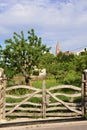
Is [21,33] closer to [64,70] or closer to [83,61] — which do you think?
[83,61]

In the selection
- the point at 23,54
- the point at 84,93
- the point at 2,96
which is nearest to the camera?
the point at 2,96

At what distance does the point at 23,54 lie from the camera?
2250 cm

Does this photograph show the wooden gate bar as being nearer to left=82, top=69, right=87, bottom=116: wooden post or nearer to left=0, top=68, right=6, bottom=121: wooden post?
left=0, top=68, right=6, bottom=121: wooden post

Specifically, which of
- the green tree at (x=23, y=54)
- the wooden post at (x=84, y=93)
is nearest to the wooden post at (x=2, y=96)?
the wooden post at (x=84, y=93)

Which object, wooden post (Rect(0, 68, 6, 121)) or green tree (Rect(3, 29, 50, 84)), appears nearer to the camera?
wooden post (Rect(0, 68, 6, 121))

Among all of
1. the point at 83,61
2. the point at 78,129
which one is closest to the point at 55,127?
the point at 78,129

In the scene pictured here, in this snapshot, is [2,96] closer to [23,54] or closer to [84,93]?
[84,93]

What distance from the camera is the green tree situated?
2220 cm

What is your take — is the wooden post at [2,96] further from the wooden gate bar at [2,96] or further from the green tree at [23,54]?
the green tree at [23,54]

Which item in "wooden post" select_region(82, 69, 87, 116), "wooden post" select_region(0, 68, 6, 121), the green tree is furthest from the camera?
the green tree

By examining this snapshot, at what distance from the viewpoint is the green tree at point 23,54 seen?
72.8 ft

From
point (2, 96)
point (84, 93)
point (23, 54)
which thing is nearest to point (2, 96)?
point (2, 96)

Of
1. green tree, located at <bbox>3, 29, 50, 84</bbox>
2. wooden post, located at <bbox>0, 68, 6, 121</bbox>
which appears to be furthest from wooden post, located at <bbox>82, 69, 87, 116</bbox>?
green tree, located at <bbox>3, 29, 50, 84</bbox>

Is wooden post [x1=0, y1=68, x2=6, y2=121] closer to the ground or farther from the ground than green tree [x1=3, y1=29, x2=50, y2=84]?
closer to the ground
